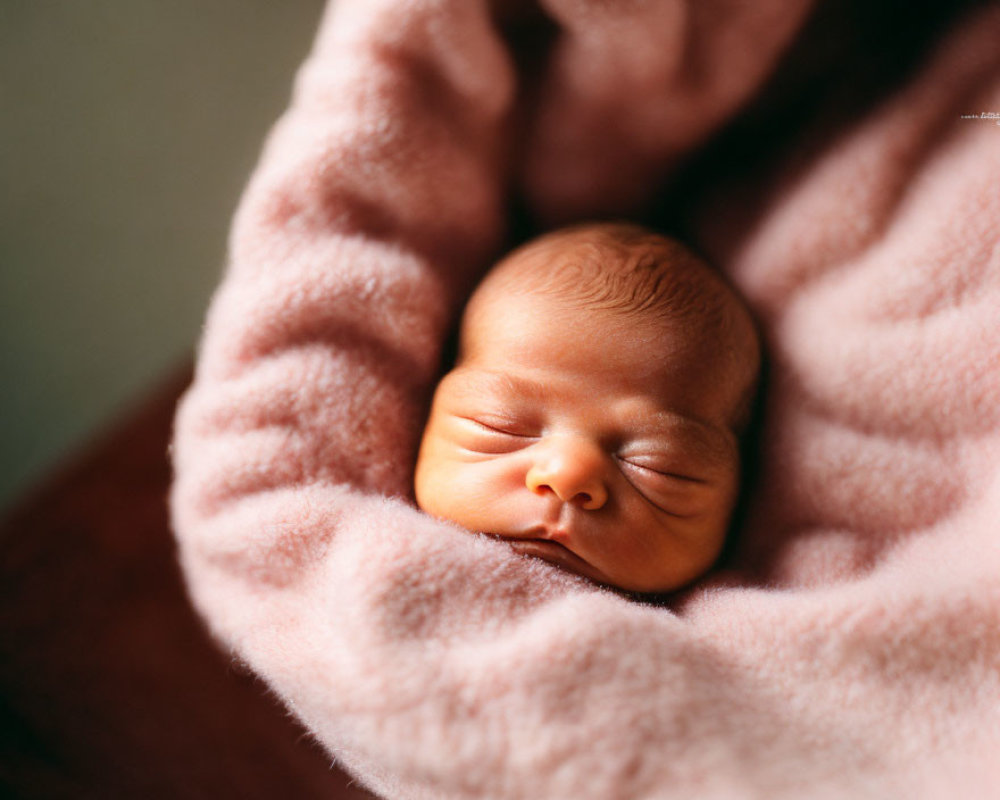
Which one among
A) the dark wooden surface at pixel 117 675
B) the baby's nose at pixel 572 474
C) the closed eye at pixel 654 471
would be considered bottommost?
the dark wooden surface at pixel 117 675

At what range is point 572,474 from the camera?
2.05ft

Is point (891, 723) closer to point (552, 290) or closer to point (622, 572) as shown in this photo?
point (622, 572)

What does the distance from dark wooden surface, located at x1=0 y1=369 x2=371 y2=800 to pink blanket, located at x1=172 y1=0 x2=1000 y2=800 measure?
0.95ft

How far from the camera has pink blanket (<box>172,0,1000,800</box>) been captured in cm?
54

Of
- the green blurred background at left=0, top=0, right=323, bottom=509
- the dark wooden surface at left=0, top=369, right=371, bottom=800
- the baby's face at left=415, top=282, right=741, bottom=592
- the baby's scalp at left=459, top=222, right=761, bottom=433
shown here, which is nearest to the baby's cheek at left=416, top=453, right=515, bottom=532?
the baby's face at left=415, top=282, right=741, bottom=592

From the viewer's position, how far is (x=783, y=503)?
0.73 m

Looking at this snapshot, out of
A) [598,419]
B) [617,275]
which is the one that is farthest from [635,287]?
[598,419]

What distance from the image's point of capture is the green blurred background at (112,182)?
3.27 feet

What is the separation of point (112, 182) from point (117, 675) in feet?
2.03

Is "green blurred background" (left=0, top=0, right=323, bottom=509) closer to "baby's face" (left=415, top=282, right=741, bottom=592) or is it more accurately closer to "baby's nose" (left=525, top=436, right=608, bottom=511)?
"baby's face" (left=415, top=282, right=741, bottom=592)

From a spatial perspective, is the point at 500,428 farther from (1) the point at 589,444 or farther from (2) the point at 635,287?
(2) the point at 635,287

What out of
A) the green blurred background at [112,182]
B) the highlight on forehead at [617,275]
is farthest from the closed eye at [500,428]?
the green blurred background at [112,182]

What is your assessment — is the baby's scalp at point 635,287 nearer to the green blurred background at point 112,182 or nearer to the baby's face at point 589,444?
the baby's face at point 589,444

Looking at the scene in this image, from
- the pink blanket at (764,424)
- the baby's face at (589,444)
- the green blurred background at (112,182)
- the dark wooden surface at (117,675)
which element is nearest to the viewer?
the pink blanket at (764,424)
